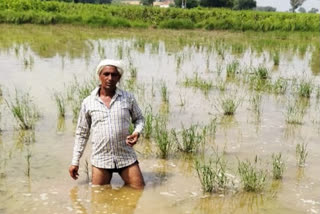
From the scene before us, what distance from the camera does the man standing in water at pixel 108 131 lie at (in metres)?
3.84

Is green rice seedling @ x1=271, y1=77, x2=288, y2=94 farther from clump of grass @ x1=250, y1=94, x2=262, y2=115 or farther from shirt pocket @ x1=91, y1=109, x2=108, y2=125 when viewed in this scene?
shirt pocket @ x1=91, y1=109, x2=108, y2=125

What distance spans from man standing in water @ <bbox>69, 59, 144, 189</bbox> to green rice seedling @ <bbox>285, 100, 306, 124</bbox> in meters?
3.15

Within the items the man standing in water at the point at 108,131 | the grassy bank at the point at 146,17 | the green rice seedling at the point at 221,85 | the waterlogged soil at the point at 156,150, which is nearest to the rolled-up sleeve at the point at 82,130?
the man standing in water at the point at 108,131

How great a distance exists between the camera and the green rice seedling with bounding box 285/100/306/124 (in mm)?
6352

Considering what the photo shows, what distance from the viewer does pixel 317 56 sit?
573 inches

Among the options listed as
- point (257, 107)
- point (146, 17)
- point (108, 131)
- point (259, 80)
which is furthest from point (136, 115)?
point (146, 17)

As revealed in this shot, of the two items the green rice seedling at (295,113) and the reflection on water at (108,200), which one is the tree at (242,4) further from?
the reflection on water at (108,200)

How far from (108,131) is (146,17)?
75.3ft

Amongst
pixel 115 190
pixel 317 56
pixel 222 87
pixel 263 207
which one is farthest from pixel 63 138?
pixel 317 56

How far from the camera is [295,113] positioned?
6.43 m

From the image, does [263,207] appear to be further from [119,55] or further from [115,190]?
[119,55]

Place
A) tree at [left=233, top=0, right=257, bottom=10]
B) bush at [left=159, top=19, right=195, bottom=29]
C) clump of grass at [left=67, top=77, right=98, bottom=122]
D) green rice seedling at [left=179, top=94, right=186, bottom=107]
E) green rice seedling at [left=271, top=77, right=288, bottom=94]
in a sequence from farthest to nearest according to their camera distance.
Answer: tree at [left=233, top=0, right=257, bottom=10] < bush at [left=159, top=19, right=195, bottom=29] < green rice seedling at [left=271, top=77, right=288, bottom=94] < green rice seedling at [left=179, top=94, right=186, bottom=107] < clump of grass at [left=67, top=77, right=98, bottom=122]

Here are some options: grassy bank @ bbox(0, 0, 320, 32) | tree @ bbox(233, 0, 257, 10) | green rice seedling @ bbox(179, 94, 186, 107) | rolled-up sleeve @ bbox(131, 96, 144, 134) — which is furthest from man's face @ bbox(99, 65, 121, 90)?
tree @ bbox(233, 0, 257, 10)

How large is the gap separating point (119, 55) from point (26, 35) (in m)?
6.31
